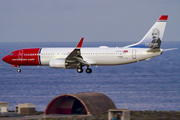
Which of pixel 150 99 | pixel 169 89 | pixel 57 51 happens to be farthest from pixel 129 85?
pixel 57 51

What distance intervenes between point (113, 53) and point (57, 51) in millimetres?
10541

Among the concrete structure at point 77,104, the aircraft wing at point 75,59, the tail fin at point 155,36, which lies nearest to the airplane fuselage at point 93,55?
the aircraft wing at point 75,59

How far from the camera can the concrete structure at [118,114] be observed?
53.1 metres

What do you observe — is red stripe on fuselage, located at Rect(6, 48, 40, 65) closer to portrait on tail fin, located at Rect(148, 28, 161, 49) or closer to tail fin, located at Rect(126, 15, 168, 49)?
tail fin, located at Rect(126, 15, 168, 49)

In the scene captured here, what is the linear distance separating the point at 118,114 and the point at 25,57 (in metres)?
27.2

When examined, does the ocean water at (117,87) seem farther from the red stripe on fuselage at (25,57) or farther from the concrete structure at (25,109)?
the concrete structure at (25,109)

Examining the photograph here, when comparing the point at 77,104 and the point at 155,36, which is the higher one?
the point at 155,36

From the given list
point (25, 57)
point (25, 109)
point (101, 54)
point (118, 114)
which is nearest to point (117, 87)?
point (25, 57)

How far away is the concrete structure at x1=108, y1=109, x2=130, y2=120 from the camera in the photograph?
53.1 metres

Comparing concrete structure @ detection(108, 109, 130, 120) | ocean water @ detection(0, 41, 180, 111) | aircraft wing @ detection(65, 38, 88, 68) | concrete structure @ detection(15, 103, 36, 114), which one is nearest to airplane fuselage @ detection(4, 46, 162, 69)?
aircraft wing @ detection(65, 38, 88, 68)

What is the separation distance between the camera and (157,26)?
235 feet

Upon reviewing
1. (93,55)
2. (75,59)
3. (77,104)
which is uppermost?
(93,55)

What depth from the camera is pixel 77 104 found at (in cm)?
6881

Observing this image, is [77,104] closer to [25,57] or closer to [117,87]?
[25,57]
